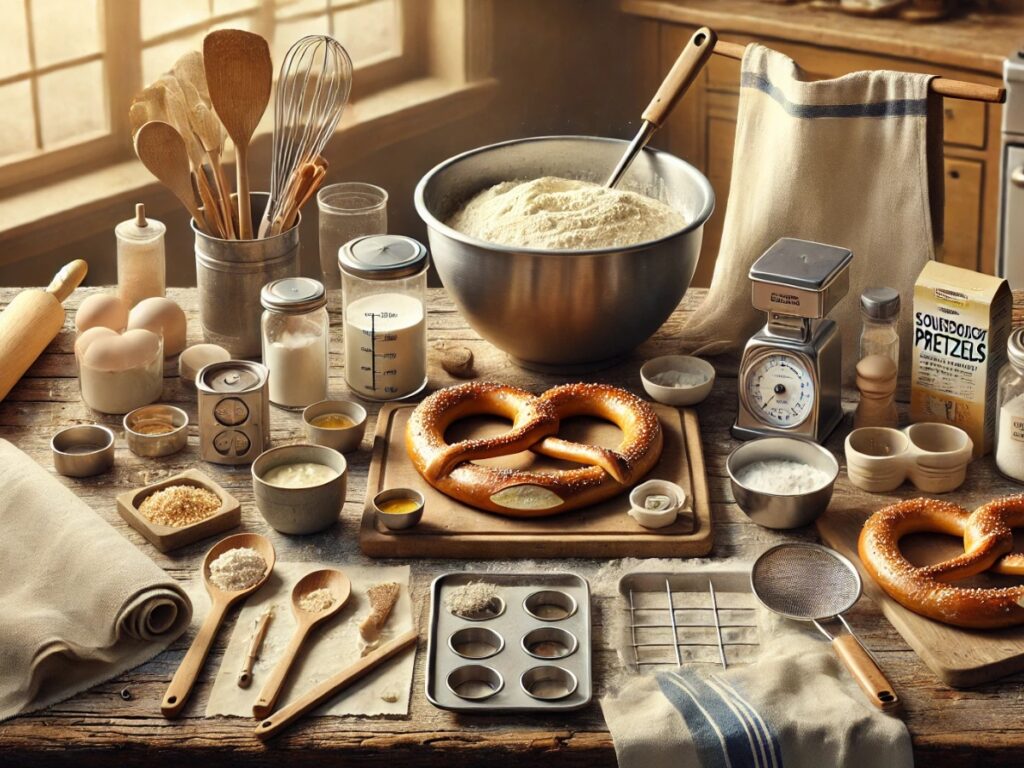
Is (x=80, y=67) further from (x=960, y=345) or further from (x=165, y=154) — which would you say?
(x=960, y=345)

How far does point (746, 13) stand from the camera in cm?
354

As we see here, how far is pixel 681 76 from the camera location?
1702 mm

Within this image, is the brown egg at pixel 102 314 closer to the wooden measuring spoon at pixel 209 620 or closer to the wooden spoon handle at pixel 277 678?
the wooden measuring spoon at pixel 209 620

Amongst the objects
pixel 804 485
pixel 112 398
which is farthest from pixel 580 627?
pixel 112 398

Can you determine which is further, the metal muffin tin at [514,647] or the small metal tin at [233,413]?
the small metal tin at [233,413]

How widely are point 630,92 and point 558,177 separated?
214cm

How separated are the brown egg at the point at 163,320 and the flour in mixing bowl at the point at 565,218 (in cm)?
39

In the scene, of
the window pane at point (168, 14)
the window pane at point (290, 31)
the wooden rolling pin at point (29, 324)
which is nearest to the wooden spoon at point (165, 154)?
the wooden rolling pin at point (29, 324)

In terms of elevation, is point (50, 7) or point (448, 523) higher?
point (50, 7)

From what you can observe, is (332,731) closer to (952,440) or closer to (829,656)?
(829,656)

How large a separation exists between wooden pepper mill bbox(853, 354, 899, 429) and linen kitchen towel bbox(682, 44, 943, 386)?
162mm

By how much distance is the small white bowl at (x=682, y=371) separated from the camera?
5.34ft

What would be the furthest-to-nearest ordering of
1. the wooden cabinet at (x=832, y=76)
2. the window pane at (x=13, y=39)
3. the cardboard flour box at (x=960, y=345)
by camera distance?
the wooden cabinet at (x=832, y=76)
the window pane at (x=13, y=39)
the cardboard flour box at (x=960, y=345)

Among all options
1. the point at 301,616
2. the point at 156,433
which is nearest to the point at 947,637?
the point at 301,616
